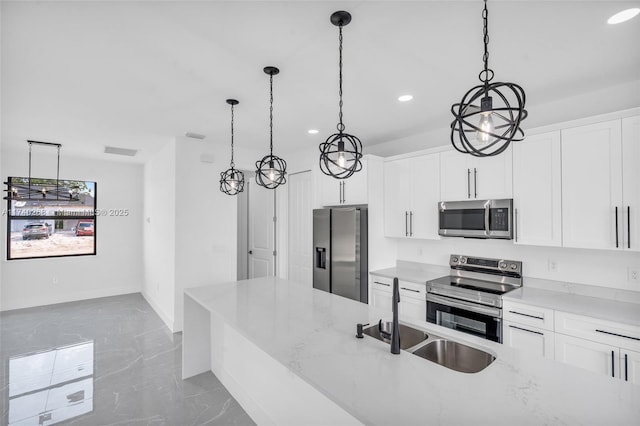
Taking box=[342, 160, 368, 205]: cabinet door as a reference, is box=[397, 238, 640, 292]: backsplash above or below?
below

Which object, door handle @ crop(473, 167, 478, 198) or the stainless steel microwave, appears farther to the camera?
door handle @ crop(473, 167, 478, 198)

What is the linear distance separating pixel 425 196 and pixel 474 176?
1.86ft

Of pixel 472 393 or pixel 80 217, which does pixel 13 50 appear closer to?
pixel 472 393

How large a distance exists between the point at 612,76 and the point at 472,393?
2.64m

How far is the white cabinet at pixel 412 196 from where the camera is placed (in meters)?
3.48

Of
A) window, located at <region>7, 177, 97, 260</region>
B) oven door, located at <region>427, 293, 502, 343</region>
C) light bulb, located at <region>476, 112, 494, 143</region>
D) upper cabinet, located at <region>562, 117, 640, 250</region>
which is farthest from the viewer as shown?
window, located at <region>7, 177, 97, 260</region>

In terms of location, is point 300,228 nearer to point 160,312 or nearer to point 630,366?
point 160,312

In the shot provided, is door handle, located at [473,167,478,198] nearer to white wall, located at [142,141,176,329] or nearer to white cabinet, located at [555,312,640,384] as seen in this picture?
white cabinet, located at [555,312,640,384]

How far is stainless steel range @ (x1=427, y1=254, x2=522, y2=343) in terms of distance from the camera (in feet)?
8.94

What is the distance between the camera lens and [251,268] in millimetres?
5961

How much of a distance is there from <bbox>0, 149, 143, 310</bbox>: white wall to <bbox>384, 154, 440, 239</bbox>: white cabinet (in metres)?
4.96

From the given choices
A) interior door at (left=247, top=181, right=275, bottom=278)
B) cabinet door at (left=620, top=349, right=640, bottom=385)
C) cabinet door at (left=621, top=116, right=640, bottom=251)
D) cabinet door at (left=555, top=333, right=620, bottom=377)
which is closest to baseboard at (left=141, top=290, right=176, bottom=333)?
interior door at (left=247, top=181, right=275, bottom=278)

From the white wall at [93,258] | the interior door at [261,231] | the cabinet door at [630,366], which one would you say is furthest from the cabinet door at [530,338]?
the white wall at [93,258]

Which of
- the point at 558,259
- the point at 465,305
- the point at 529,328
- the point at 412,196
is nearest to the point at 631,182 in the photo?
the point at 558,259
